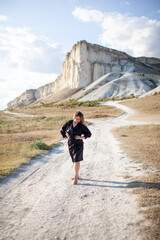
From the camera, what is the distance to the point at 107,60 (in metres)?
104

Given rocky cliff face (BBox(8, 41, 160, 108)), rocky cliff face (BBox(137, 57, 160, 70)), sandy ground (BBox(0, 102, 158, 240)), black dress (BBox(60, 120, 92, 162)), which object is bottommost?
sandy ground (BBox(0, 102, 158, 240))

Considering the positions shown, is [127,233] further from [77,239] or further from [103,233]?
[77,239]

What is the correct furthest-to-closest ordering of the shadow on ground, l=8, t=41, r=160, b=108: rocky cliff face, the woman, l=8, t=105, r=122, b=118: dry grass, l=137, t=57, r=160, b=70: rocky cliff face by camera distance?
l=137, t=57, r=160, b=70: rocky cliff face, l=8, t=41, r=160, b=108: rocky cliff face, l=8, t=105, r=122, b=118: dry grass, the woman, the shadow on ground

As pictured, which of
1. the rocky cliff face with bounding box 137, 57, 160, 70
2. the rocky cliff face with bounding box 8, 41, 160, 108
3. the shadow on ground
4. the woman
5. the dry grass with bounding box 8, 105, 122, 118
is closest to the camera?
the shadow on ground

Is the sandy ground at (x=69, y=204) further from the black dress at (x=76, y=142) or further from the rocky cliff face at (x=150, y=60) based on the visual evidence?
the rocky cliff face at (x=150, y=60)

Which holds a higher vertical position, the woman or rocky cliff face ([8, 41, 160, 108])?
rocky cliff face ([8, 41, 160, 108])

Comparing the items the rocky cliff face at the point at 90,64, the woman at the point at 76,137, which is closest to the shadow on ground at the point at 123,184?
the woman at the point at 76,137

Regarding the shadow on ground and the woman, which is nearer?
the shadow on ground

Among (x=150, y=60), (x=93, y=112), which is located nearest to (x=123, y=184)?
(x=93, y=112)

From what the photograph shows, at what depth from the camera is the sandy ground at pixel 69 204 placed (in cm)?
285

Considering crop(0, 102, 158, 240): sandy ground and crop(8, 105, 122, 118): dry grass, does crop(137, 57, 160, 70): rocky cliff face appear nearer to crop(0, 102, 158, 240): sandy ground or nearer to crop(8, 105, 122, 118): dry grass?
crop(8, 105, 122, 118): dry grass

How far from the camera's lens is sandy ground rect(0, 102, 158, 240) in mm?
2848

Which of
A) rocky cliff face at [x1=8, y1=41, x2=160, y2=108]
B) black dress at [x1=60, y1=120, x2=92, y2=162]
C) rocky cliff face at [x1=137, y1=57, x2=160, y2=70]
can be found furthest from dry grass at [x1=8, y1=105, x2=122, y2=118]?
rocky cliff face at [x1=137, y1=57, x2=160, y2=70]

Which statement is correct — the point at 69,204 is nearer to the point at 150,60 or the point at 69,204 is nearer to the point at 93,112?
the point at 93,112
